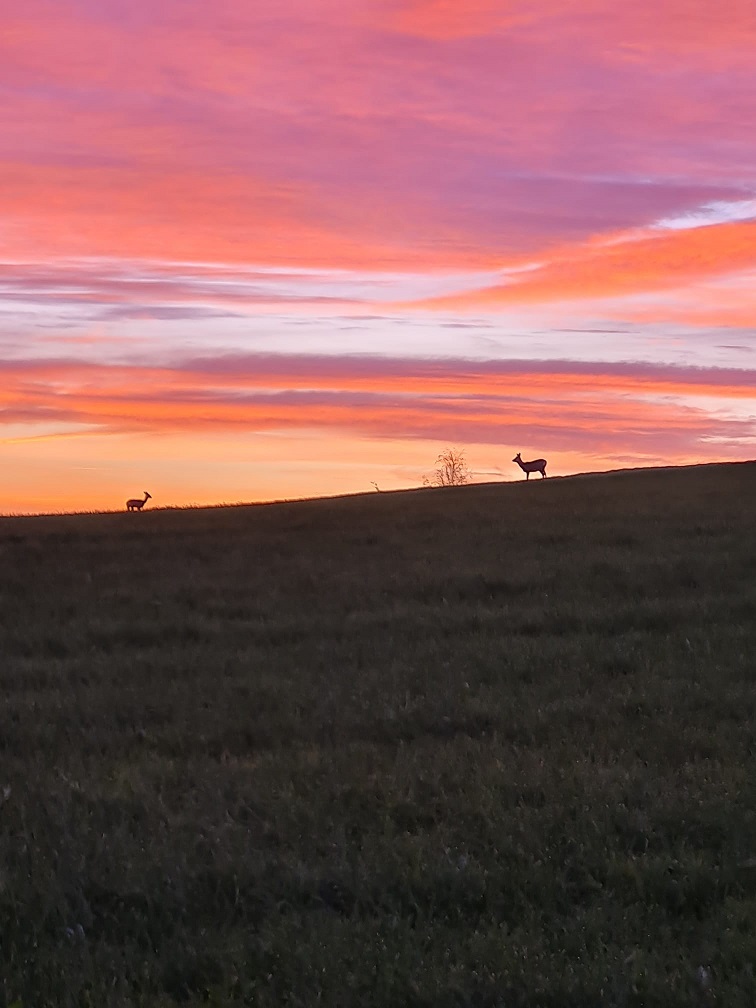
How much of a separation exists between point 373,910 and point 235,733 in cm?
430

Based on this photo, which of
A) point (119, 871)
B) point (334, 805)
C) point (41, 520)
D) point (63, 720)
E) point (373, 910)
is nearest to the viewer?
point (373, 910)

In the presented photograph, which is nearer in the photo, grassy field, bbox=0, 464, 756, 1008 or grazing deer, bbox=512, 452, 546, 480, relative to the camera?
grassy field, bbox=0, 464, 756, 1008

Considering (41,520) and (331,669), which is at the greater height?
(41,520)

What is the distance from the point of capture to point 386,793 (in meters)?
8.31

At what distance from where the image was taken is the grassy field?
18.9 ft

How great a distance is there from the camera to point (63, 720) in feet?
37.0

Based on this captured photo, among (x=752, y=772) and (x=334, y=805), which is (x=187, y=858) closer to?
(x=334, y=805)

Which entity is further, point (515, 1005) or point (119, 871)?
point (119, 871)

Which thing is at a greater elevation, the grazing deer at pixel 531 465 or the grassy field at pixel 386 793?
the grazing deer at pixel 531 465

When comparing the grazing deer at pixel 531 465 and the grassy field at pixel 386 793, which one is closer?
the grassy field at pixel 386 793

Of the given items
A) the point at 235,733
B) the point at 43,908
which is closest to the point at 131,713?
the point at 235,733

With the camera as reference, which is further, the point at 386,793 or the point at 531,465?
the point at 531,465

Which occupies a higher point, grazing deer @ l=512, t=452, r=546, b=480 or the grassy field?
grazing deer @ l=512, t=452, r=546, b=480

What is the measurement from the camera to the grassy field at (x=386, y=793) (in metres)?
5.77
